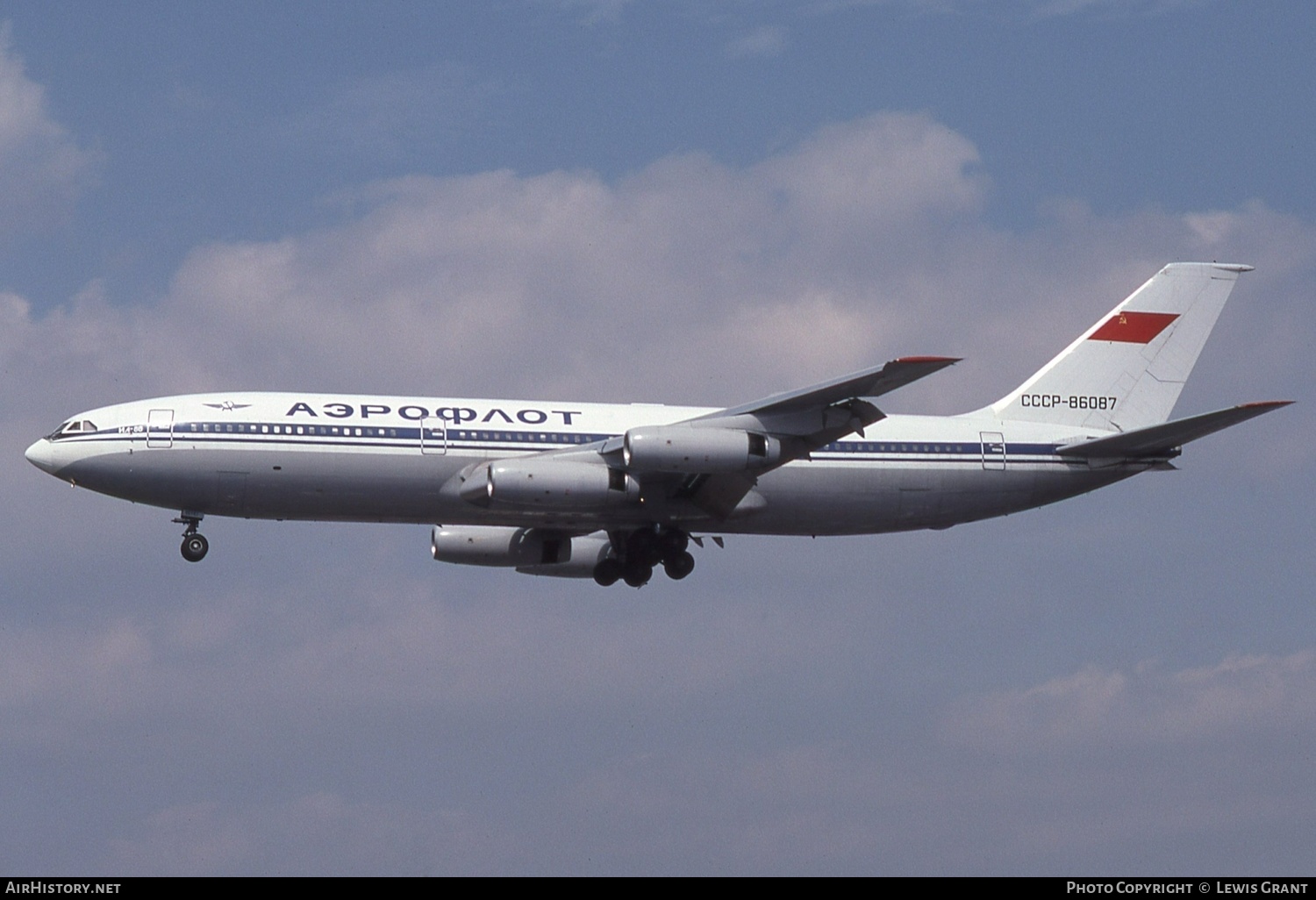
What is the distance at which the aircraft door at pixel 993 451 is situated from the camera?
173 feet

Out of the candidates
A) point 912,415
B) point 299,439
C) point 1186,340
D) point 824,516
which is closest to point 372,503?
point 299,439

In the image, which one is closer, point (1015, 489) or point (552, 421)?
point (552, 421)

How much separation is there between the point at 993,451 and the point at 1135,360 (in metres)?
7.61

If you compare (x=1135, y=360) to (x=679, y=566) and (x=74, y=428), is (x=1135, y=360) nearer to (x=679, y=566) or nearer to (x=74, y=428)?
(x=679, y=566)

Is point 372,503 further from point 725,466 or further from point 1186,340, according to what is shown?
point 1186,340

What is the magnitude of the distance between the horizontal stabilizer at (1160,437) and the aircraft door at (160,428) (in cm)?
2589

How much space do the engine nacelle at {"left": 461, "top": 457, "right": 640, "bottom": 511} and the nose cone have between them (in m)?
11.2

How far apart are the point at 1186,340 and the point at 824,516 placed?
48.8 feet

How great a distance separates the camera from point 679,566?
52500 millimetres

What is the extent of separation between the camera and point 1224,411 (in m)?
47.9

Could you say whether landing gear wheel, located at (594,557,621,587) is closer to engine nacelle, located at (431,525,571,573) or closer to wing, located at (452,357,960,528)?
engine nacelle, located at (431,525,571,573)

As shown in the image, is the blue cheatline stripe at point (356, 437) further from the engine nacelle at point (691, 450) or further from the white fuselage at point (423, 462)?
the engine nacelle at point (691, 450)

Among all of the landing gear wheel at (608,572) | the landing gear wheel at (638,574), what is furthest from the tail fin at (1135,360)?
the landing gear wheel at (608,572)
